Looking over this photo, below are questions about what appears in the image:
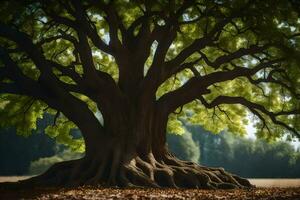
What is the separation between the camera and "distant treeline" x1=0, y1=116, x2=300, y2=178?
55625mm

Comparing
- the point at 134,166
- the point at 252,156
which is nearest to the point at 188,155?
the point at 252,156

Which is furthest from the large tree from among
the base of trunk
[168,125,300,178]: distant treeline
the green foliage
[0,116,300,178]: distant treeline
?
the green foliage

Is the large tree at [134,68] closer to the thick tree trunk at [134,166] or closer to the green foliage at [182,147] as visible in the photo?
the thick tree trunk at [134,166]

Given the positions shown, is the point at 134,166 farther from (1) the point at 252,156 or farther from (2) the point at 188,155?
(1) the point at 252,156

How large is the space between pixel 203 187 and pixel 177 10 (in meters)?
7.66

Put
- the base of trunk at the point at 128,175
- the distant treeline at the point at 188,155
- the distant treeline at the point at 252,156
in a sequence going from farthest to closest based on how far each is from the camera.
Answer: the distant treeline at the point at 252,156
the distant treeline at the point at 188,155
the base of trunk at the point at 128,175

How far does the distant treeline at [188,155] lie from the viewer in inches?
2190

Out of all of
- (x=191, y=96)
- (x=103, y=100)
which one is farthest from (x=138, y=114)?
(x=191, y=96)

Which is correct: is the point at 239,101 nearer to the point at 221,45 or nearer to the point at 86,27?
the point at 221,45

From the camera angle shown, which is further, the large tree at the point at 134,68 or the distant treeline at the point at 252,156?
the distant treeline at the point at 252,156

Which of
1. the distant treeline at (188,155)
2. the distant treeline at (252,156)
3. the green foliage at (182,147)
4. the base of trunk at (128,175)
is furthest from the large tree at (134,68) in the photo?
the green foliage at (182,147)

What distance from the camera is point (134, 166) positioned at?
17.2 metres

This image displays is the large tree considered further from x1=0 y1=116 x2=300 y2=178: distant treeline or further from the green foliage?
the green foliage

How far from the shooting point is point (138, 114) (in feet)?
63.4
